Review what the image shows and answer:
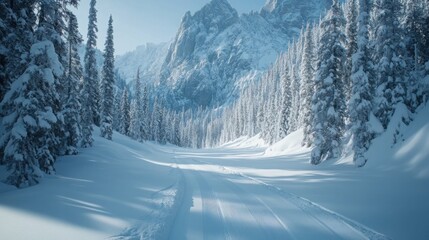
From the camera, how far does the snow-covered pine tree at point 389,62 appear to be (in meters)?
19.7

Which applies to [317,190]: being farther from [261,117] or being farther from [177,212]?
[261,117]

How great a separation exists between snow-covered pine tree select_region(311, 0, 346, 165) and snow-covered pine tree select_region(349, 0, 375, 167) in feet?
8.25

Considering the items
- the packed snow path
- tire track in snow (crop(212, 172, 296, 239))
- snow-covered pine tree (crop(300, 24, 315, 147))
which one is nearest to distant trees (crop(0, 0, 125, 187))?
the packed snow path

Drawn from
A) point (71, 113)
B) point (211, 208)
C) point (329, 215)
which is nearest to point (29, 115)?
point (71, 113)

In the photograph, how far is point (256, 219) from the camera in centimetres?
958

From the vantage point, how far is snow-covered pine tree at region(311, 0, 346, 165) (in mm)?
23875

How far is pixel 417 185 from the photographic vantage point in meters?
12.0

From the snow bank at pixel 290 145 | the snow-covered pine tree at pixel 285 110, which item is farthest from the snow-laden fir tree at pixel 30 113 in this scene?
the snow-covered pine tree at pixel 285 110

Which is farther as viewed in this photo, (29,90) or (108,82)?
(108,82)

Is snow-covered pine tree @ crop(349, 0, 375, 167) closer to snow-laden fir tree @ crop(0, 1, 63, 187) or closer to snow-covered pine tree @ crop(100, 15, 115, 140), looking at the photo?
snow-laden fir tree @ crop(0, 1, 63, 187)

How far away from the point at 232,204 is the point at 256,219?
206cm

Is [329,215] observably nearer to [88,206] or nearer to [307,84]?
[88,206]

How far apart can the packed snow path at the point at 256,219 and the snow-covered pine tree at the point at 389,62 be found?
473 inches

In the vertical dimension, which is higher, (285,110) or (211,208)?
(285,110)
